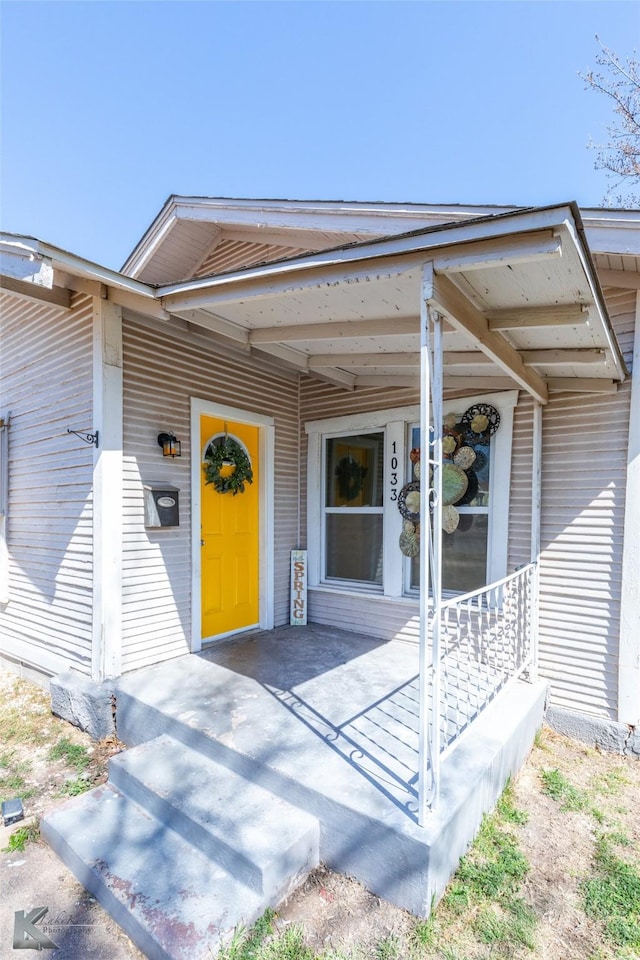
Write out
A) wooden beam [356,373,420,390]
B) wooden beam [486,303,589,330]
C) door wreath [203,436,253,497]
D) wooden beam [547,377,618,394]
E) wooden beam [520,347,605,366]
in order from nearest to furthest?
1. wooden beam [486,303,589,330]
2. wooden beam [520,347,605,366]
3. wooden beam [547,377,618,394]
4. wooden beam [356,373,420,390]
5. door wreath [203,436,253,497]

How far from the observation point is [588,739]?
311 cm

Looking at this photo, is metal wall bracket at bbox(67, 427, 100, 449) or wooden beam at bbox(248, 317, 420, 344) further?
metal wall bracket at bbox(67, 427, 100, 449)

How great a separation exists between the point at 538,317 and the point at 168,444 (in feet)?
8.67

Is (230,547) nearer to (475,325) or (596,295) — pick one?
(475,325)

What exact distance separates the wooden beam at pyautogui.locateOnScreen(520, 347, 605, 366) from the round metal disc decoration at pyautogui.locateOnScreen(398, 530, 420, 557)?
1.78 meters

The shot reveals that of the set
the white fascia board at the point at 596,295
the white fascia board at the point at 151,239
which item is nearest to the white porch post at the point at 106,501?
the white fascia board at the point at 151,239

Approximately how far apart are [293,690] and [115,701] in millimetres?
1237

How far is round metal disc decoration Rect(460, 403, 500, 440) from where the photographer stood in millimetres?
3559

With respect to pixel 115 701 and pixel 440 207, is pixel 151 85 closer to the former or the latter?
pixel 440 207

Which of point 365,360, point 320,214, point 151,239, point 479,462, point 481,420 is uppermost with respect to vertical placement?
point 151,239

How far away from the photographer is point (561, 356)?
8.71 ft

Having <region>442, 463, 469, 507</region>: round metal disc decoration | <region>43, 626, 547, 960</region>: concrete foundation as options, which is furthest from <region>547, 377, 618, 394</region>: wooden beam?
<region>43, 626, 547, 960</region>: concrete foundation

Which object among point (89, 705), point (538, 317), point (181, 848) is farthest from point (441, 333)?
point (89, 705)

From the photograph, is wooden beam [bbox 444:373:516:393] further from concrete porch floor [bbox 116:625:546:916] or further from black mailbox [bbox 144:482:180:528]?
black mailbox [bbox 144:482:180:528]
